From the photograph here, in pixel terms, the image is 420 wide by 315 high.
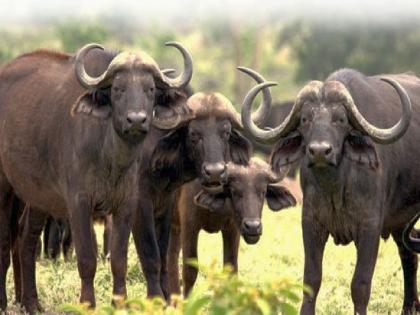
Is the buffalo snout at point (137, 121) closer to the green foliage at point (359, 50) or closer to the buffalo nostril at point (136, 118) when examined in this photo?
the buffalo nostril at point (136, 118)

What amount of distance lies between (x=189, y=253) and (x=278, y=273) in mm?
2641

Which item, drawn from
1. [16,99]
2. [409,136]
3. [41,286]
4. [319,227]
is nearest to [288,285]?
[319,227]

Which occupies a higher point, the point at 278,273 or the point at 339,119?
the point at 339,119

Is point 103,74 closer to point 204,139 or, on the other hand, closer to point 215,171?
point 204,139

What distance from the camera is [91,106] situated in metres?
10.3

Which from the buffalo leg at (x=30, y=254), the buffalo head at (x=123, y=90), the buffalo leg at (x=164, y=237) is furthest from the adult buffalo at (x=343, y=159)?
the buffalo leg at (x=30, y=254)

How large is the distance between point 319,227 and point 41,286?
313 centimetres

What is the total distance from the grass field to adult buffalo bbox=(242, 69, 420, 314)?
3.00 ft

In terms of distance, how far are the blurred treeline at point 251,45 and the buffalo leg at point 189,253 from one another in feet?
110

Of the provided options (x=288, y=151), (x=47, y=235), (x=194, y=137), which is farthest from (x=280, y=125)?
(x=47, y=235)

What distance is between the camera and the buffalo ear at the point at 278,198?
11.4 m

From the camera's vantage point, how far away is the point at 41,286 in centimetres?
1253

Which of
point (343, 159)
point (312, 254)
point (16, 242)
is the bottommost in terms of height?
point (16, 242)

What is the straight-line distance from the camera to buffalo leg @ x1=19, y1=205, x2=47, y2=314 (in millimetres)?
11398
